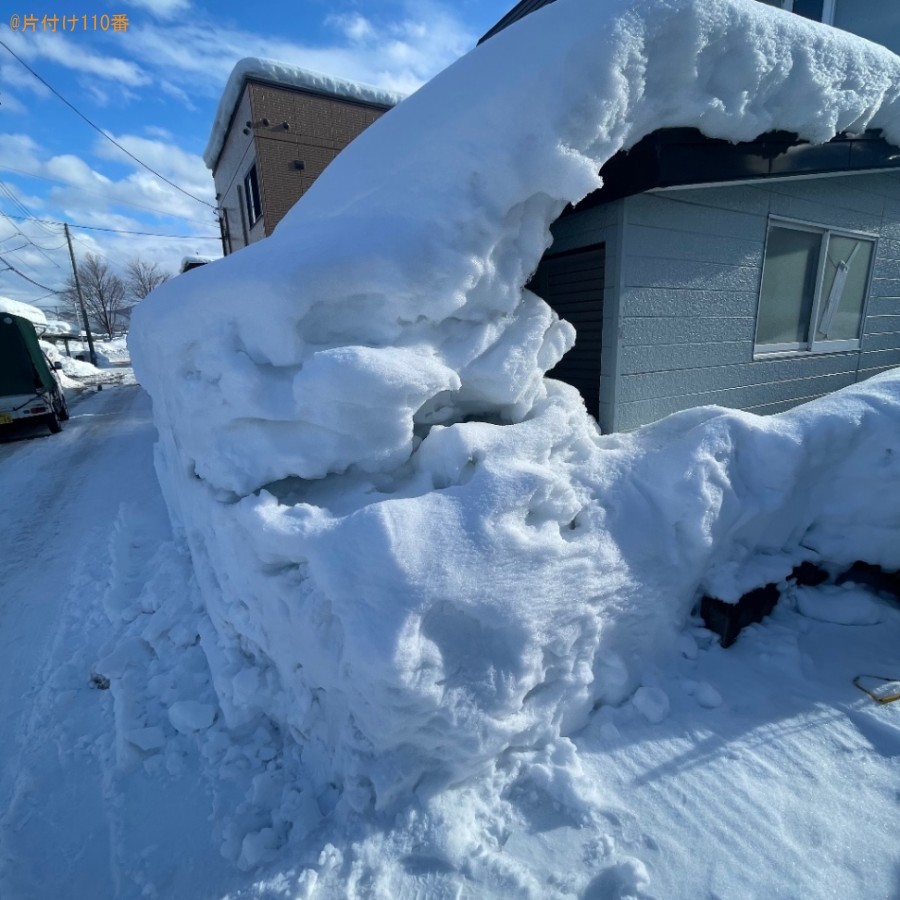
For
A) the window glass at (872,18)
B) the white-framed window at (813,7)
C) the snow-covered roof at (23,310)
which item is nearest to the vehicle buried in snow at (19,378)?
the white-framed window at (813,7)

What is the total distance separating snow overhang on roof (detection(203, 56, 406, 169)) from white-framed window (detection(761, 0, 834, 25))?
8.31m

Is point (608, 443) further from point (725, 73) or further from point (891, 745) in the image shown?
point (725, 73)

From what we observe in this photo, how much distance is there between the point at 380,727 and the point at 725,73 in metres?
4.28

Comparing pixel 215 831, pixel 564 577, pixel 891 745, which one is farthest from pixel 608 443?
pixel 215 831

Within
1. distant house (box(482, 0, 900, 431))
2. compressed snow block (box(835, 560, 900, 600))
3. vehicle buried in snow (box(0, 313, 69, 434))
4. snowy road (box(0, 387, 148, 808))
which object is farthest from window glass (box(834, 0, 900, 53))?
vehicle buried in snow (box(0, 313, 69, 434))

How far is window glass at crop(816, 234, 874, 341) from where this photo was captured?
5213mm

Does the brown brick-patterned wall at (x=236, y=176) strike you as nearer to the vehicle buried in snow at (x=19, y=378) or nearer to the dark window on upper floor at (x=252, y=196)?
the dark window on upper floor at (x=252, y=196)

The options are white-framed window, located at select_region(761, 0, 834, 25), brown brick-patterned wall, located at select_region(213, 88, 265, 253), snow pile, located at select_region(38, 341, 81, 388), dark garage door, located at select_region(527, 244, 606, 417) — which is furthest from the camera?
snow pile, located at select_region(38, 341, 81, 388)

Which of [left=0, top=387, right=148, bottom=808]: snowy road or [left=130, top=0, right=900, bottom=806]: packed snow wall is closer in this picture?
[left=130, top=0, right=900, bottom=806]: packed snow wall

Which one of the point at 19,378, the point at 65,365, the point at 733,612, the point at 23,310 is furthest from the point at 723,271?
the point at 23,310

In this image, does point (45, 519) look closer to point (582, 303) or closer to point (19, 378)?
point (19, 378)

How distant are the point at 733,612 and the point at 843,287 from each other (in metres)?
4.76

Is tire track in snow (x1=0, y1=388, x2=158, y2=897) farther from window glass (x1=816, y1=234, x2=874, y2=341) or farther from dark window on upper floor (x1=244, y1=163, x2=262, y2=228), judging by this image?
window glass (x1=816, y1=234, x2=874, y2=341)

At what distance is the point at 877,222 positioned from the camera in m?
5.38
